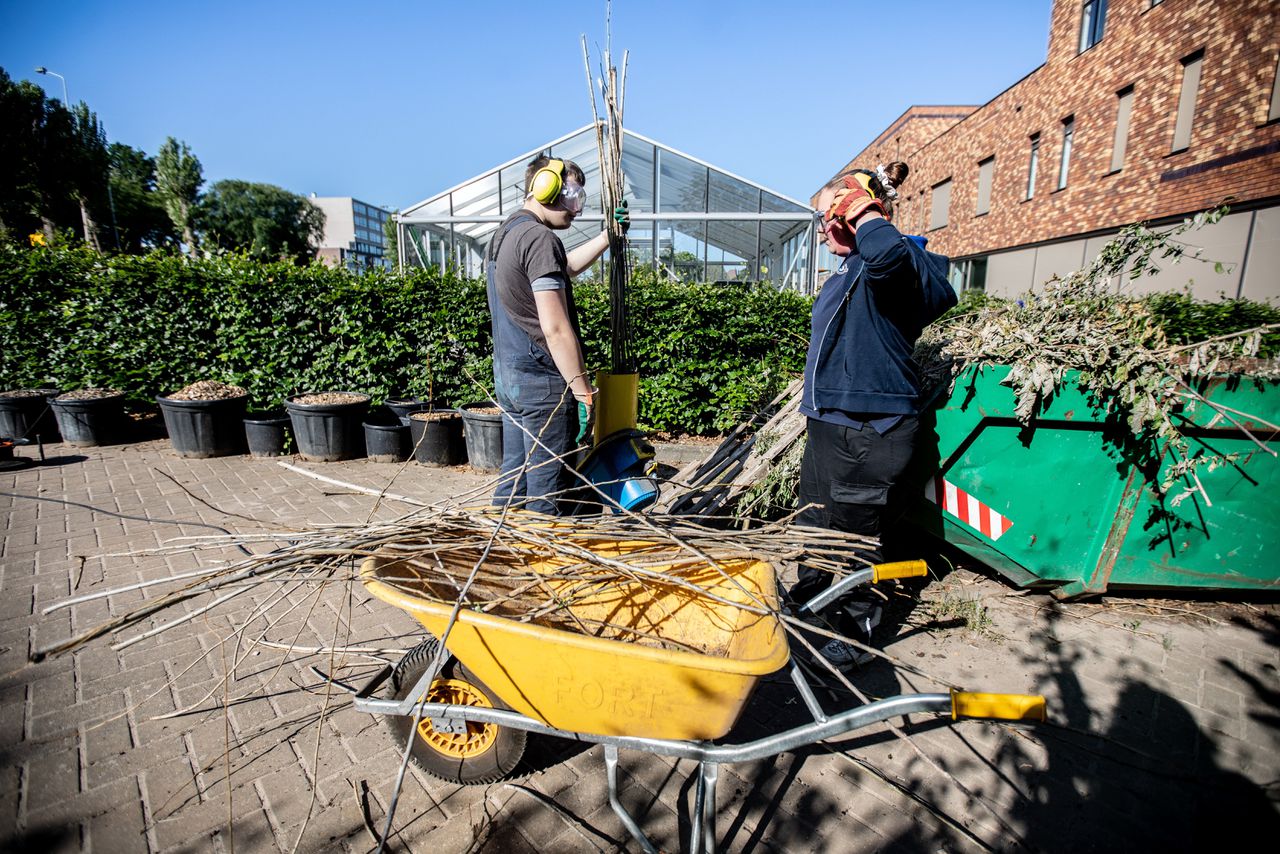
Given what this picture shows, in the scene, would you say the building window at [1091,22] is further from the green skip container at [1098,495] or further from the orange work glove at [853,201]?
the orange work glove at [853,201]

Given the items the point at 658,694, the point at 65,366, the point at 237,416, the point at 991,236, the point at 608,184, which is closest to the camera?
the point at 658,694

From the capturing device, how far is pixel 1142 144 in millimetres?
13055

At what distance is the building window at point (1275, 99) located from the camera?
998 cm

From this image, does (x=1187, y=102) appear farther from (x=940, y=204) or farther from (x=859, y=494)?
(x=859, y=494)

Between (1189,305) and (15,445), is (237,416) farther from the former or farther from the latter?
(1189,305)

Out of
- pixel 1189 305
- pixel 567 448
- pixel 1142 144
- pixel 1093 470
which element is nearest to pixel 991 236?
pixel 1142 144

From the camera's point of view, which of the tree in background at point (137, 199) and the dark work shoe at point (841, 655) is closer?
the dark work shoe at point (841, 655)

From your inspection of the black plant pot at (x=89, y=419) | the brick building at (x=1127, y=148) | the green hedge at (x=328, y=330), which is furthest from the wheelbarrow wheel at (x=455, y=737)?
the brick building at (x=1127, y=148)

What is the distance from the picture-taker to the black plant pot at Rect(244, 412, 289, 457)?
644 centimetres

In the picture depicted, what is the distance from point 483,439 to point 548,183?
12.3ft

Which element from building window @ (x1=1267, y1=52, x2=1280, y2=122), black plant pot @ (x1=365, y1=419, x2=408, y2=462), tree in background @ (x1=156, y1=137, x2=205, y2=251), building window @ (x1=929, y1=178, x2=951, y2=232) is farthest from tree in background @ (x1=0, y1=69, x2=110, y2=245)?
building window @ (x1=1267, y1=52, x2=1280, y2=122)

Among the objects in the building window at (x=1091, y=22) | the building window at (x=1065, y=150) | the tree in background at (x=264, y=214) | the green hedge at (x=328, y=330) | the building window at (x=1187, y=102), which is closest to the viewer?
the green hedge at (x=328, y=330)

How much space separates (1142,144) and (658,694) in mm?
17676

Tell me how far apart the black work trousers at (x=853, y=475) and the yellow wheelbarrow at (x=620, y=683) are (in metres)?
0.71
